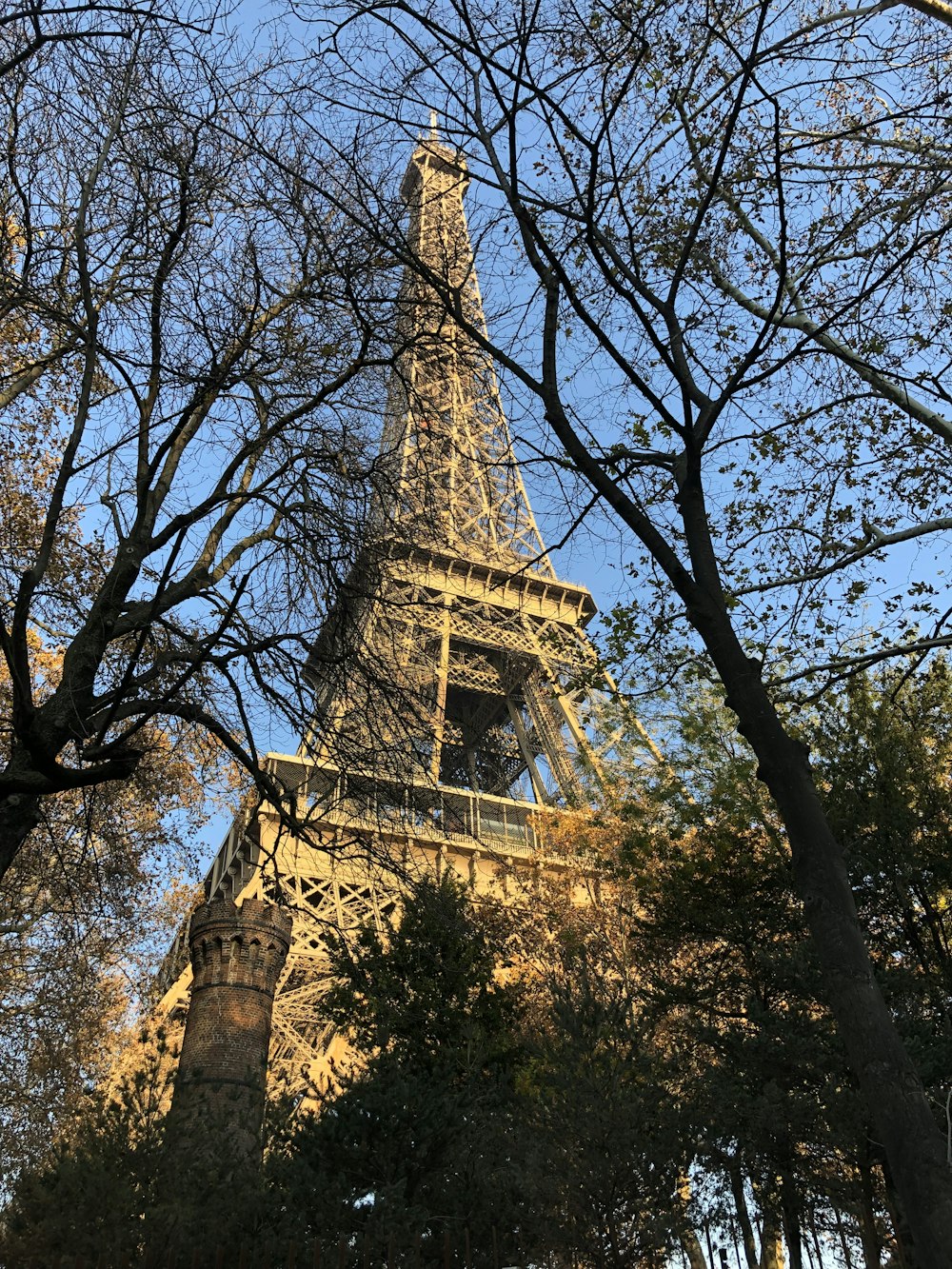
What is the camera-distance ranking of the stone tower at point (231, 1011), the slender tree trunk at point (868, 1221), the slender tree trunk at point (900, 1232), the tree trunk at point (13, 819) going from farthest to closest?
the stone tower at point (231, 1011)
the slender tree trunk at point (868, 1221)
the slender tree trunk at point (900, 1232)
the tree trunk at point (13, 819)

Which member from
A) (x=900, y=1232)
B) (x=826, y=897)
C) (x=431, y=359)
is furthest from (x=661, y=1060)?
(x=431, y=359)

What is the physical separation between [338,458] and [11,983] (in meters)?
15.8

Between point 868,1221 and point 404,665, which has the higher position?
point 404,665

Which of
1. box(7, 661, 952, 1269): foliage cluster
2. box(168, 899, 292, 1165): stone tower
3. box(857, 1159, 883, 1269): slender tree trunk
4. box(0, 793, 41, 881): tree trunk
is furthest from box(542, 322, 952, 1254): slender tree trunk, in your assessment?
box(168, 899, 292, 1165): stone tower

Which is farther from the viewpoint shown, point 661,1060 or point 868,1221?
point 661,1060

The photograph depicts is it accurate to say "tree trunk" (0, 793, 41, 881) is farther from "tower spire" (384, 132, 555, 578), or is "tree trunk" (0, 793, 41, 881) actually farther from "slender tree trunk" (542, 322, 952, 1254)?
"slender tree trunk" (542, 322, 952, 1254)

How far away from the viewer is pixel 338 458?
8.85 meters

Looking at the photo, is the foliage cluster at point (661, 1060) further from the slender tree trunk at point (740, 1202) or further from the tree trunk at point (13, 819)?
the tree trunk at point (13, 819)

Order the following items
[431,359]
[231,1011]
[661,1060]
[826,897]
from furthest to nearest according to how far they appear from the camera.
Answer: [231,1011], [661,1060], [431,359], [826,897]

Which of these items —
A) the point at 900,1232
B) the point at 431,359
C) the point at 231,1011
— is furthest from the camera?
the point at 231,1011

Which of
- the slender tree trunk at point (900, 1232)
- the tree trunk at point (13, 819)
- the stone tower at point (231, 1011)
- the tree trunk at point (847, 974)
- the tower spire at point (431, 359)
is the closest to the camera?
the tree trunk at point (847, 974)

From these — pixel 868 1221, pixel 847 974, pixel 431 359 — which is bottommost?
pixel 868 1221

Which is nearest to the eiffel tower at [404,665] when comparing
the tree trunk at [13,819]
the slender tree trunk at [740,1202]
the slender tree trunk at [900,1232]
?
the tree trunk at [13,819]

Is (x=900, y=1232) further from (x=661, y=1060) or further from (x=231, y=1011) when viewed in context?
→ (x=231, y=1011)
